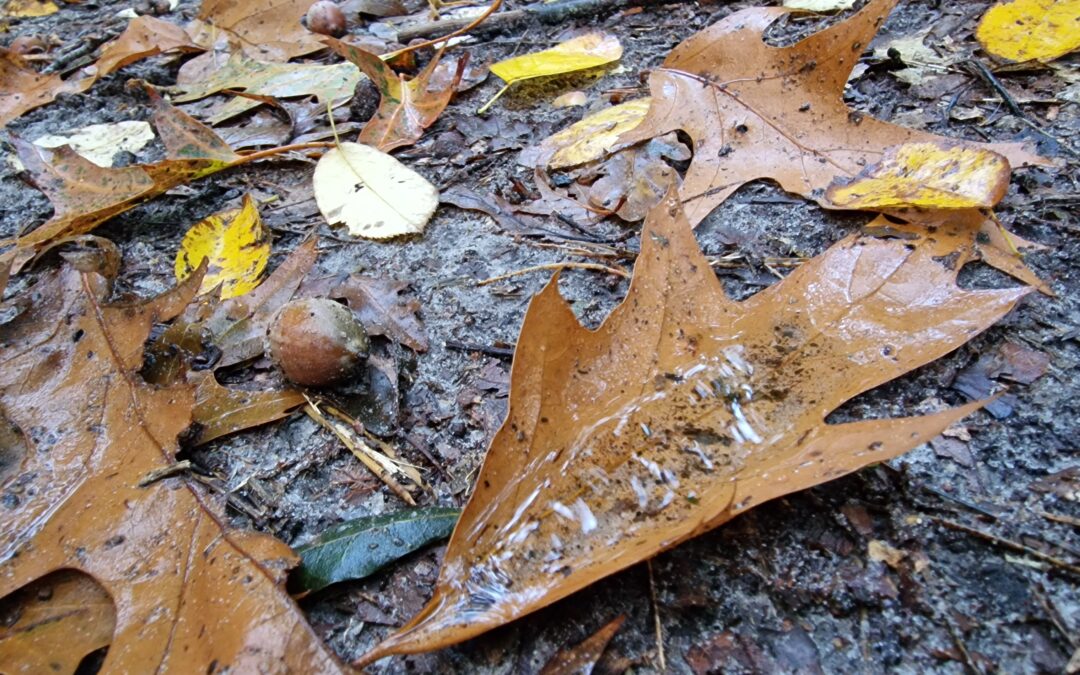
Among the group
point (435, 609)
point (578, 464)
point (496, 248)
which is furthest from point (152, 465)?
point (496, 248)

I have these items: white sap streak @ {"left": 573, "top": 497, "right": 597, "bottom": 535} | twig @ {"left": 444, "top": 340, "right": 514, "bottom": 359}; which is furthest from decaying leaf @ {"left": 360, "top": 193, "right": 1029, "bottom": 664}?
twig @ {"left": 444, "top": 340, "right": 514, "bottom": 359}

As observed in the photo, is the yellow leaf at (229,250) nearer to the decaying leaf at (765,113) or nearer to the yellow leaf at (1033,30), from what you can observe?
the decaying leaf at (765,113)

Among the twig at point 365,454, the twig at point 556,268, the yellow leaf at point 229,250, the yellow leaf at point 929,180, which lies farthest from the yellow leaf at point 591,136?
the twig at point 365,454

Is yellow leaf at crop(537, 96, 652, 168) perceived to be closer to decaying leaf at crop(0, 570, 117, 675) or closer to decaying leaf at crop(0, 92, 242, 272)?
decaying leaf at crop(0, 92, 242, 272)

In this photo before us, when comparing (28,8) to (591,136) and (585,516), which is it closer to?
(591,136)

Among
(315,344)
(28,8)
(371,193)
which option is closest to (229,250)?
(371,193)
